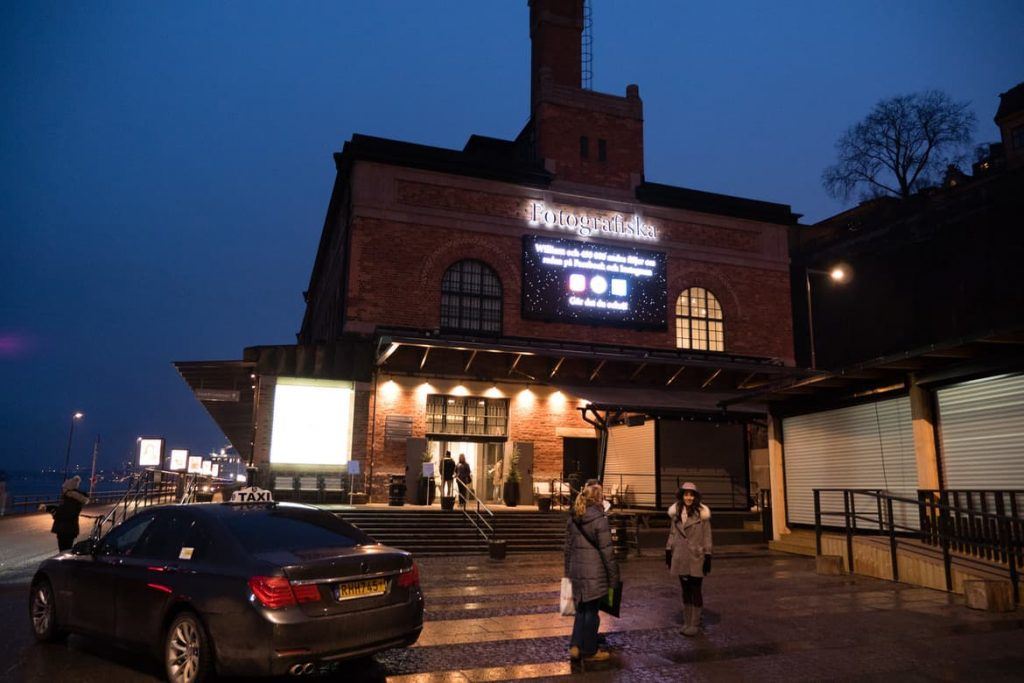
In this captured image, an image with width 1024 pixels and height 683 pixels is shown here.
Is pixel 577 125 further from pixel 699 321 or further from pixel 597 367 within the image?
pixel 597 367

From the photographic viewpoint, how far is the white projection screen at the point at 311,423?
21.3 m

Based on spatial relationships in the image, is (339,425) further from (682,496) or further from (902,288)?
(902,288)

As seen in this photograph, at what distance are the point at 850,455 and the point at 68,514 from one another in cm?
1423

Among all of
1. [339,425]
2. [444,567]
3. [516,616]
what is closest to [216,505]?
[516,616]

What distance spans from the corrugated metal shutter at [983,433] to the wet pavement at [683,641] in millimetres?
2310

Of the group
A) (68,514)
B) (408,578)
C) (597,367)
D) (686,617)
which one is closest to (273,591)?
(408,578)

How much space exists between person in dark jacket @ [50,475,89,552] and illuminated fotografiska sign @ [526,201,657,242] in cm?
1725

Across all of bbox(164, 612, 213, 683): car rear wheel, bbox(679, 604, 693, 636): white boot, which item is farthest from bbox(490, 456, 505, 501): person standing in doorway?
bbox(164, 612, 213, 683): car rear wheel

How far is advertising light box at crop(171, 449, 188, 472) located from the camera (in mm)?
41969

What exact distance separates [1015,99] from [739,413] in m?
33.6

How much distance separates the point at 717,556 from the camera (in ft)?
51.8

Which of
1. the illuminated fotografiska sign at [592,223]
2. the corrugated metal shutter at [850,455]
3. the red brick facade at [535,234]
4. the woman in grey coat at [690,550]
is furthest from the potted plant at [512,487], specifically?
the woman in grey coat at [690,550]

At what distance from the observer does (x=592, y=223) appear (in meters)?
A: 26.3

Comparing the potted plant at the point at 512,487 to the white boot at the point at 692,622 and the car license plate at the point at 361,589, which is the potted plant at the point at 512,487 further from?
the car license plate at the point at 361,589
